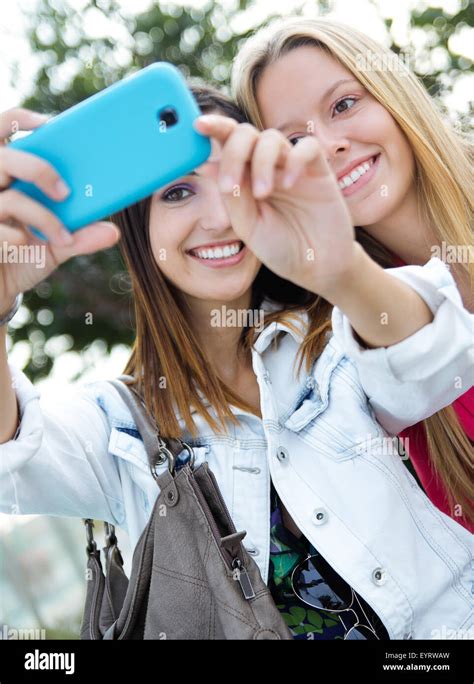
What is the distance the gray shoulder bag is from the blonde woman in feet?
0.14

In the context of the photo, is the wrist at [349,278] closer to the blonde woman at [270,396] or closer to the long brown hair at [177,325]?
the blonde woman at [270,396]

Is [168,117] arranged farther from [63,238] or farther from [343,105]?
→ [343,105]

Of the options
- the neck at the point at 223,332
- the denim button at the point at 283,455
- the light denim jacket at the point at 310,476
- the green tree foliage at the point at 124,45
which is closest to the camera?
the light denim jacket at the point at 310,476

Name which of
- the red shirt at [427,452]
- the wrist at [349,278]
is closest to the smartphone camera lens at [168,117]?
the wrist at [349,278]

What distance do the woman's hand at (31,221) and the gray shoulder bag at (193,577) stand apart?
501 millimetres

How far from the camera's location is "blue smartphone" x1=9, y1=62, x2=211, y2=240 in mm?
1045

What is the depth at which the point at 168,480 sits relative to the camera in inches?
56.9

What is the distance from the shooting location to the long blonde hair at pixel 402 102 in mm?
1973

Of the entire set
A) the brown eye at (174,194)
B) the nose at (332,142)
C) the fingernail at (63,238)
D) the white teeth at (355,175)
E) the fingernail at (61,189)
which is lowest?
the fingernail at (63,238)

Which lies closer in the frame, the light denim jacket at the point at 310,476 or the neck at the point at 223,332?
the light denim jacket at the point at 310,476

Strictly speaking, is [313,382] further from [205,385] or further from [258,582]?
[258,582]

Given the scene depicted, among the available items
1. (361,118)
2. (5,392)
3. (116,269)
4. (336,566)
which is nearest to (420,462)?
(336,566)

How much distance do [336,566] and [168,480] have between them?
37 cm

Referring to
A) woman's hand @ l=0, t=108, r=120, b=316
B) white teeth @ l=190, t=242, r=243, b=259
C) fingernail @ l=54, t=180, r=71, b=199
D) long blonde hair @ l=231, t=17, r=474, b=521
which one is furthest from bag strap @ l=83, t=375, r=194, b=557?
long blonde hair @ l=231, t=17, r=474, b=521
